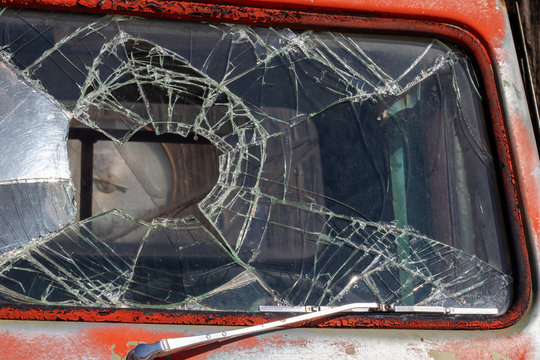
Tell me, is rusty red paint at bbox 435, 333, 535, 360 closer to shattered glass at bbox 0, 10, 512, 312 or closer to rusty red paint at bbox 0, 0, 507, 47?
shattered glass at bbox 0, 10, 512, 312

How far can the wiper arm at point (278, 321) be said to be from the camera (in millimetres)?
1151

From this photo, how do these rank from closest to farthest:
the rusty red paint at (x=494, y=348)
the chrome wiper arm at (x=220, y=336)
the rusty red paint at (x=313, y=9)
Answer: the chrome wiper arm at (x=220, y=336) → the rusty red paint at (x=494, y=348) → the rusty red paint at (x=313, y=9)

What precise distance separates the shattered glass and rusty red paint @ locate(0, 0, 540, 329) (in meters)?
0.03

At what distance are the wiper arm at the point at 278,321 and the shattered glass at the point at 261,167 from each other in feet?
0.15

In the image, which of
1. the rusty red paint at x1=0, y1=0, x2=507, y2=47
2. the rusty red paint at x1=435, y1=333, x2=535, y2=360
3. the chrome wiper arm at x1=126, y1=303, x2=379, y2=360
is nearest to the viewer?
the chrome wiper arm at x1=126, y1=303, x2=379, y2=360

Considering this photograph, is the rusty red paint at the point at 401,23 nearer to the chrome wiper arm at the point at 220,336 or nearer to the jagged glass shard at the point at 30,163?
the chrome wiper arm at the point at 220,336

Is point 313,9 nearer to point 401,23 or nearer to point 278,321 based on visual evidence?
point 401,23

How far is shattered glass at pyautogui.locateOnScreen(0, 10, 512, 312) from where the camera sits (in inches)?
54.7

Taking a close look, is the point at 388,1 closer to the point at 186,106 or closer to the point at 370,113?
the point at 370,113

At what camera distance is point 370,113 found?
5.23 feet

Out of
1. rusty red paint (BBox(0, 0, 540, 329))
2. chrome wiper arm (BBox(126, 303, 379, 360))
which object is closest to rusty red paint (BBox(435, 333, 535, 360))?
rusty red paint (BBox(0, 0, 540, 329))

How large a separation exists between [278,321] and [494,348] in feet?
1.56

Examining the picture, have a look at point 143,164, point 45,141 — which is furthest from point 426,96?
point 143,164

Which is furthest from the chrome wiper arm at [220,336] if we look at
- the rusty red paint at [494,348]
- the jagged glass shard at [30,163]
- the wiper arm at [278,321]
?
the jagged glass shard at [30,163]
